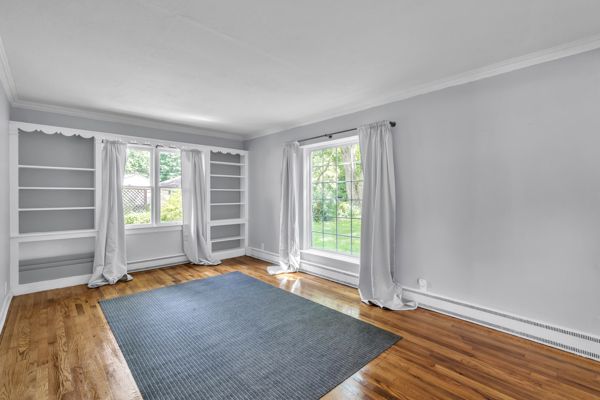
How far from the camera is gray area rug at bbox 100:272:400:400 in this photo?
1.92 m

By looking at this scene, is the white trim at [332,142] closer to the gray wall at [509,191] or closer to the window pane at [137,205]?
the gray wall at [509,191]

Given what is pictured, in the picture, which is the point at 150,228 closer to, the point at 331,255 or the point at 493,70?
the point at 331,255

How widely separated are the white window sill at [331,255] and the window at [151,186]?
2433 mm

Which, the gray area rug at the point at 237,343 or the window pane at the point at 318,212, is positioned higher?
the window pane at the point at 318,212

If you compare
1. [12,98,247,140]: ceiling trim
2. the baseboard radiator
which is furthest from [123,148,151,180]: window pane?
the baseboard radiator

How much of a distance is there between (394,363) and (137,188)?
449 centimetres

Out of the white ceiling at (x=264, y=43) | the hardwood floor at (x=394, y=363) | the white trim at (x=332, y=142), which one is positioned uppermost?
the white ceiling at (x=264, y=43)

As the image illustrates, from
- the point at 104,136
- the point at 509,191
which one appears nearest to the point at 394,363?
the point at 509,191

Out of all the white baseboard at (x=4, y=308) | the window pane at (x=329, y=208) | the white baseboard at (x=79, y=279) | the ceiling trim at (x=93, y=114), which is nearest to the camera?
the white baseboard at (x=4, y=308)

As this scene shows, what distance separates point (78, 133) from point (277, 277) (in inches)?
139

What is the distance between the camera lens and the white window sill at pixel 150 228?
4.55 m

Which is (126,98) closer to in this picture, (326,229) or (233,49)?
(233,49)

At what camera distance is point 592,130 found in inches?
88.4

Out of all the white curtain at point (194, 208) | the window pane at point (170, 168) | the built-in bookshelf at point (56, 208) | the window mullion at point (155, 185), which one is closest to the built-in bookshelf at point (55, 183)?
the built-in bookshelf at point (56, 208)
